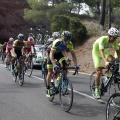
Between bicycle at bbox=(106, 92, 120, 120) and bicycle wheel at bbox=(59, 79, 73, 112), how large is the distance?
1797mm

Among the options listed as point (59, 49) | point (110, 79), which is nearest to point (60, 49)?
point (59, 49)

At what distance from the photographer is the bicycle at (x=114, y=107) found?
216 inches

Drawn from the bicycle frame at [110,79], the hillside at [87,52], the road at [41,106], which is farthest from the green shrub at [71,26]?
the bicycle frame at [110,79]

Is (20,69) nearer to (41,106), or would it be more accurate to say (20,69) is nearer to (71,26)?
(41,106)

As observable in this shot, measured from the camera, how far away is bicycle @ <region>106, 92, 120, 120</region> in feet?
18.0

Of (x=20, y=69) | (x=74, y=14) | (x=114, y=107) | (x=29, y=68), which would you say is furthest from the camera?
(x=74, y=14)

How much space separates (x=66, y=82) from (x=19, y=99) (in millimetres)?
2027

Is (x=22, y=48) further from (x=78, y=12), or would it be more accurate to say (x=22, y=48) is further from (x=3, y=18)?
(x=3, y=18)

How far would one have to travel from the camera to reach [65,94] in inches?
302

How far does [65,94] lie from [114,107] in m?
2.18

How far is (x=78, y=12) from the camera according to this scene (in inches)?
1574

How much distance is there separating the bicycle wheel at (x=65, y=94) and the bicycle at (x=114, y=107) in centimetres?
180

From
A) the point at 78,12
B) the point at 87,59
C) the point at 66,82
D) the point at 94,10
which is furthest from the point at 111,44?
the point at 94,10

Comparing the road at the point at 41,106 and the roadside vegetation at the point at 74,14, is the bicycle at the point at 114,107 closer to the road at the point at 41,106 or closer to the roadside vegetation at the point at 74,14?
the road at the point at 41,106
